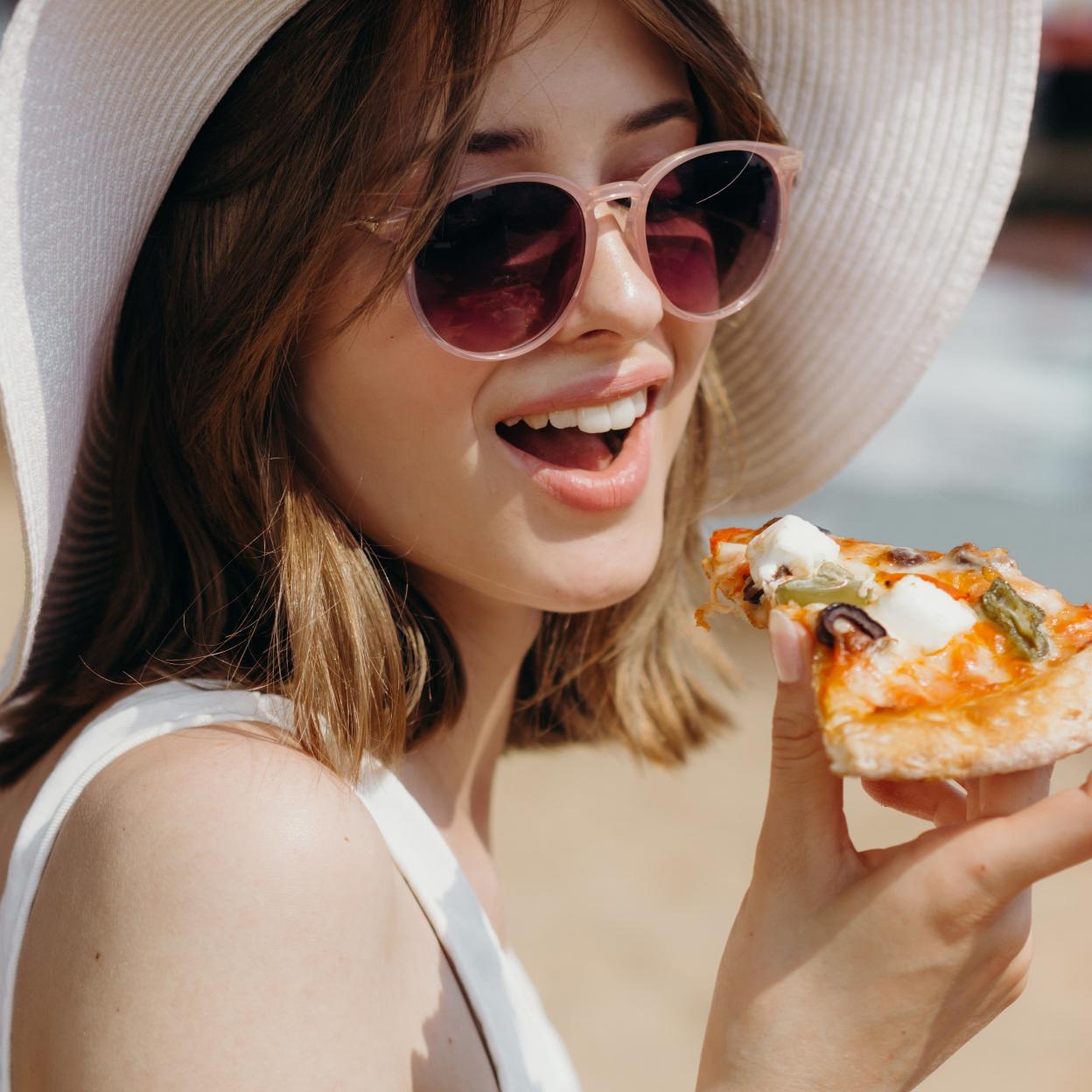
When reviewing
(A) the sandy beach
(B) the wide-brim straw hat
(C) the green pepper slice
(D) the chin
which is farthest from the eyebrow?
(A) the sandy beach

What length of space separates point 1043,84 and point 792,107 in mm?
21878

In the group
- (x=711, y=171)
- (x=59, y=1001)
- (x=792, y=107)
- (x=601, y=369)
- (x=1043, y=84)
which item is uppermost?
(x=1043, y=84)

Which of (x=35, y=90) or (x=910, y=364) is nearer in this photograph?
(x=35, y=90)

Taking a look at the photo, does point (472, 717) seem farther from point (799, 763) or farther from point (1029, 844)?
point (1029, 844)

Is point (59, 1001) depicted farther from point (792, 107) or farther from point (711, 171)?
point (792, 107)

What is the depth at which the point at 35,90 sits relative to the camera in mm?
1902

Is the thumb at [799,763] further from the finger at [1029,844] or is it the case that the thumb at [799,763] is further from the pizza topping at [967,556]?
the pizza topping at [967,556]

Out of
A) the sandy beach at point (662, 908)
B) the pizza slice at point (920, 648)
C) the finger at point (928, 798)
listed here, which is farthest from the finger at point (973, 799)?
the sandy beach at point (662, 908)

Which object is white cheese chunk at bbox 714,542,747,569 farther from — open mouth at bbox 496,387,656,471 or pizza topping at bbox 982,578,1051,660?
pizza topping at bbox 982,578,1051,660

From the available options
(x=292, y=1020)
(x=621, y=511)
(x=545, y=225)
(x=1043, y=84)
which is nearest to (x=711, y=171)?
(x=545, y=225)

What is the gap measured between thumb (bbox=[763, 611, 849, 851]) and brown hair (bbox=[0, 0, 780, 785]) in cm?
66

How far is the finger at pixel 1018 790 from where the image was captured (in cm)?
174

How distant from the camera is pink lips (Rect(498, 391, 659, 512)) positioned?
2.17 meters

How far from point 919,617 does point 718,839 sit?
4.42 meters
